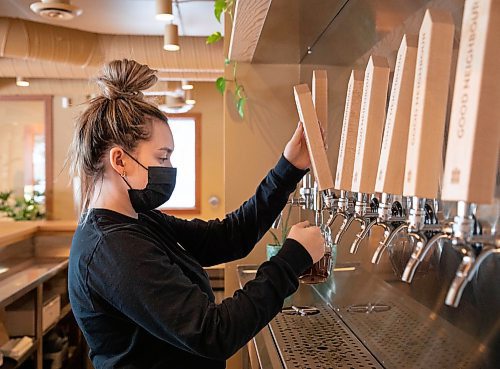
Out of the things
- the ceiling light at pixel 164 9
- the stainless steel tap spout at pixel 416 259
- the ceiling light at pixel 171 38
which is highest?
the ceiling light at pixel 164 9

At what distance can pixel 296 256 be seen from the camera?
1.13 m

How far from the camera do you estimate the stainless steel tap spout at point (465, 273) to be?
2.14 feet

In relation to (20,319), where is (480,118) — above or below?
above

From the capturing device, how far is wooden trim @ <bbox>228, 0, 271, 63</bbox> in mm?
1638

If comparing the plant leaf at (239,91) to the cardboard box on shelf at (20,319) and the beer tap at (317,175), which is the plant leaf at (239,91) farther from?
the cardboard box on shelf at (20,319)

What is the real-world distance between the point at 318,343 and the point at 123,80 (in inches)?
34.4

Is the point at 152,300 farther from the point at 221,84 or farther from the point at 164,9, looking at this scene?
the point at 164,9

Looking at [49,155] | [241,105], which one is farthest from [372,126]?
[49,155]

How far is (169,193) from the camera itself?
1.36m

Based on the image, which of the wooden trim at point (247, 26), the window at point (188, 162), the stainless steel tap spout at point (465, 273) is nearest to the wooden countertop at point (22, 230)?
the wooden trim at point (247, 26)

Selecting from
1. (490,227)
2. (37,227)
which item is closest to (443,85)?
(490,227)

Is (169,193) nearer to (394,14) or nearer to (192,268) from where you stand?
(192,268)

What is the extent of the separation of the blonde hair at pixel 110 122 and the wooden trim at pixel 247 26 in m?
0.48

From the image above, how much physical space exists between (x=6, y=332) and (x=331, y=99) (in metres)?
2.24
